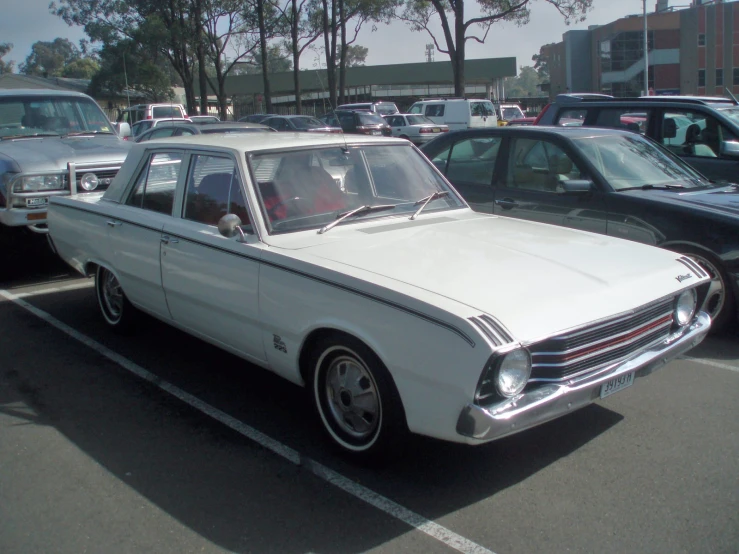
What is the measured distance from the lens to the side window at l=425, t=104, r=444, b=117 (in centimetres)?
3141

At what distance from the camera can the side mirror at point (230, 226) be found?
14.3 ft

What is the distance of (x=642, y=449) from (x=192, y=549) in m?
2.43

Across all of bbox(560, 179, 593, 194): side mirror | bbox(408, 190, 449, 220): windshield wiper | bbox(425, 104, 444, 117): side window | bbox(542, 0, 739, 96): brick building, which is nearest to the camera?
bbox(408, 190, 449, 220): windshield wiper

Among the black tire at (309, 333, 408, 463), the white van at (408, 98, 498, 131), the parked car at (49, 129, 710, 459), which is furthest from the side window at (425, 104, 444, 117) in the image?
the black tire at (309, 333, 408, 463)

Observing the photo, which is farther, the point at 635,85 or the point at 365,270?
the point at 635,85

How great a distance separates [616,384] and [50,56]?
17229cm

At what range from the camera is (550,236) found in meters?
4.67

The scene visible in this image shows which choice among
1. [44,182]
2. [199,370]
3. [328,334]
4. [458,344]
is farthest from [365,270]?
[44,182]

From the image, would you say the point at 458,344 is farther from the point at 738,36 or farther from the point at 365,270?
the point at 738,36

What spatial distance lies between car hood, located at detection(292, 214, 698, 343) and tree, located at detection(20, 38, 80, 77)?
15074 centimetres

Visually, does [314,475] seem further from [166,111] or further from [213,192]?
[166,111]


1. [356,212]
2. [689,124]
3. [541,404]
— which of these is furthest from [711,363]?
[689,124]

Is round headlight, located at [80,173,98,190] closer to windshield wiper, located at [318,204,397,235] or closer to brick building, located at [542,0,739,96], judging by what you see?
windshield wiper, located at [318,204,397,235]

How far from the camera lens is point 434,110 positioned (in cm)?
3178
